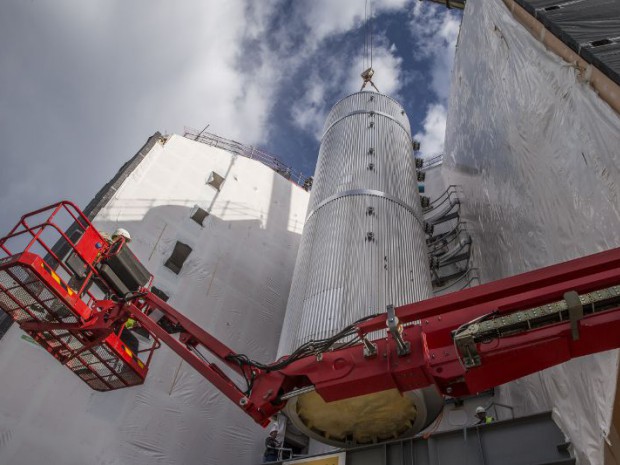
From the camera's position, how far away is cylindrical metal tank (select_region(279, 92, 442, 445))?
7336 mm

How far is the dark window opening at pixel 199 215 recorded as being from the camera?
14.8 meters

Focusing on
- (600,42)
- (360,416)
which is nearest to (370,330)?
(360,416)

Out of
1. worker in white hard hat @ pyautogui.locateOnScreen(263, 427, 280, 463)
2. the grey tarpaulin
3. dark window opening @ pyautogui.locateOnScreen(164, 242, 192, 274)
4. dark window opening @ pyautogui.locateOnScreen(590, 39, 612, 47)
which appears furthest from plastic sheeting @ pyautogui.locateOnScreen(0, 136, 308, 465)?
dark window opening @ pyautogui.locateOnScreen(590, 39, 612, 47)

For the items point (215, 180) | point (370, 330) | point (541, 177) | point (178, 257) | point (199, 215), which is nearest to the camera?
point (370, 330)

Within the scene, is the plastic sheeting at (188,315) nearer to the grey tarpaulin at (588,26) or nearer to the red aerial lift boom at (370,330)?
the red aerial lift boom at (370,330)

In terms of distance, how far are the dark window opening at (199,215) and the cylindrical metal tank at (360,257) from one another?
402cm

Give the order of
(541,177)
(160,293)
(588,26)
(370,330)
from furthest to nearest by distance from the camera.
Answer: (160,293) → (541,177) → (588,26) → (370,330)

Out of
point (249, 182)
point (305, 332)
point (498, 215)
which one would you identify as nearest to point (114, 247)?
point (305, 332)

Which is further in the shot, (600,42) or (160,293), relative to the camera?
(160,293)

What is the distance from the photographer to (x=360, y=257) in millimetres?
9625

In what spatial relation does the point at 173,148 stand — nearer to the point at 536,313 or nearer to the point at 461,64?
the point at 461,64

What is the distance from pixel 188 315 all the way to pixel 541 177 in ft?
29.6

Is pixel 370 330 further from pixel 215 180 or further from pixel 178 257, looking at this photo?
pixel 215 180

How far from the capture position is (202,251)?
14.4 meters
